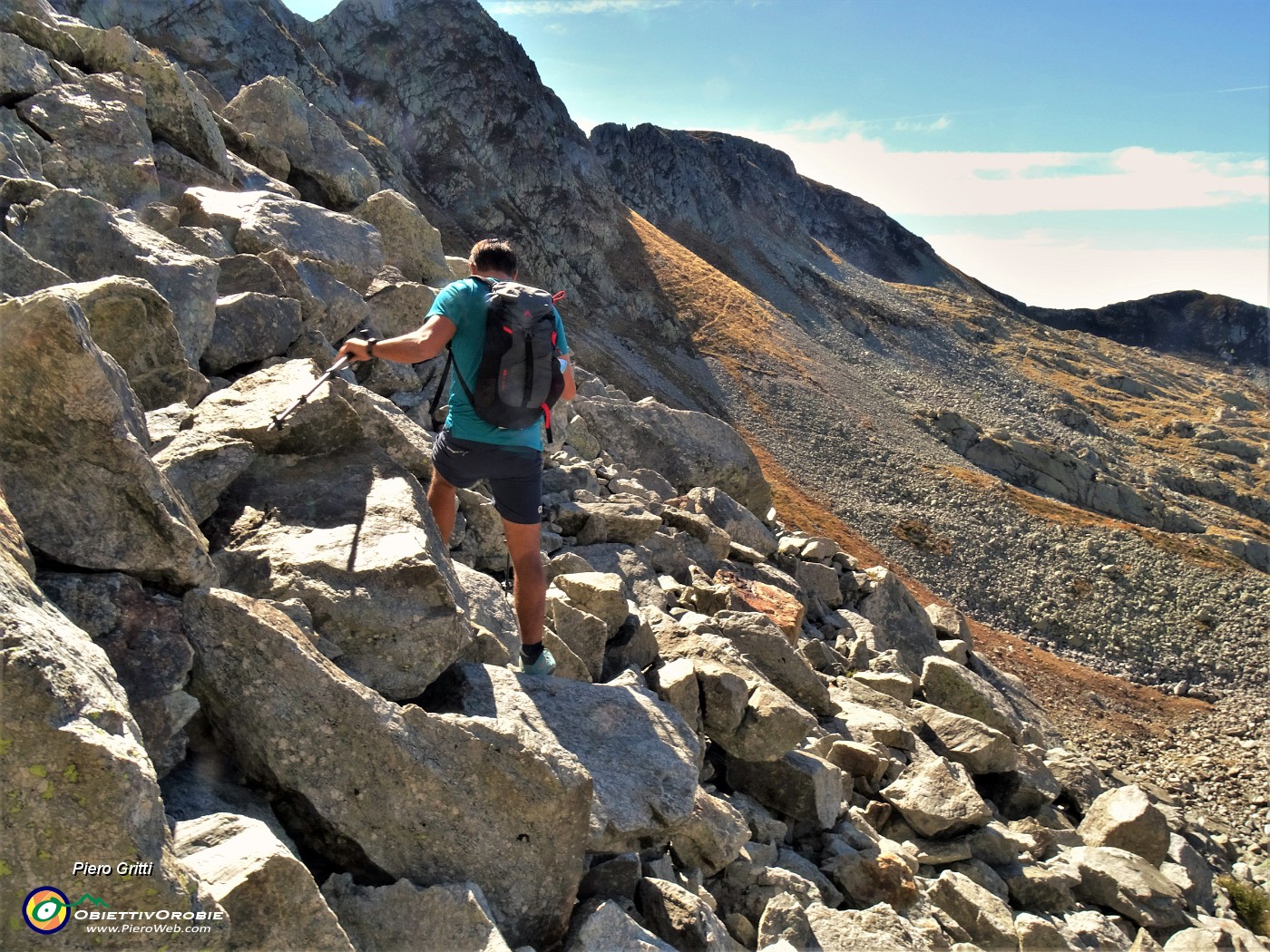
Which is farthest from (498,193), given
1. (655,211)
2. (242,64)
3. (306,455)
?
(306,455)

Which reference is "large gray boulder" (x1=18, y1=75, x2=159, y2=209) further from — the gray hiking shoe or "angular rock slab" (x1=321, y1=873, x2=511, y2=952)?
"angular rock slab" (x1=321, y1=873, x2=511, y2=952)

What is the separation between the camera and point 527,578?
590 cm

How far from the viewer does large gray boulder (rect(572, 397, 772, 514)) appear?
67.5 feet

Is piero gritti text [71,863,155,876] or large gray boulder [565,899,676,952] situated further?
large gray boulder [565,899,676,952]

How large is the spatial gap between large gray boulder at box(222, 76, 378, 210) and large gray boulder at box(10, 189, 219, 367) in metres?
9.75

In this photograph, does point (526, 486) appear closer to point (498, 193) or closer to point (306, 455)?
point (306, 455)

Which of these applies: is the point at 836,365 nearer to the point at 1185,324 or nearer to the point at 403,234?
the point at 403,234

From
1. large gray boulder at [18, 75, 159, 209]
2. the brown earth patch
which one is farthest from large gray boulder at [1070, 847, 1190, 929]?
the brown earth patch

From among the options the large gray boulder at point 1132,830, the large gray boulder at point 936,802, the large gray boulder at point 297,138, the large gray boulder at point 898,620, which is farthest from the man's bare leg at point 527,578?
the large gray boulder at point 297,138

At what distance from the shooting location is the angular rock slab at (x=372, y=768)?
158 inches

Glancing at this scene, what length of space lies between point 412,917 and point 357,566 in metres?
2.13

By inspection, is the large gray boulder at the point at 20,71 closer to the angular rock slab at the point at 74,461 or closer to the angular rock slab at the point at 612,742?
the angular rock slab at the point at 74,461

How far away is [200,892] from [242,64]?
52.8m

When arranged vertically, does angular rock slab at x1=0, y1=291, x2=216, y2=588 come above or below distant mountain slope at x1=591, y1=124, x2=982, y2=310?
below
